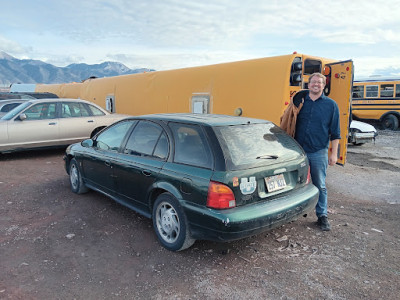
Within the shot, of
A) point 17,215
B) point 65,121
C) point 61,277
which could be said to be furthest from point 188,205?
point 65,121

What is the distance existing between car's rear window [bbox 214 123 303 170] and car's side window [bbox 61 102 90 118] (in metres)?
6.52

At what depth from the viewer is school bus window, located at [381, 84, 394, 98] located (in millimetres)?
15164

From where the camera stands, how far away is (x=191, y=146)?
3312 millimetres

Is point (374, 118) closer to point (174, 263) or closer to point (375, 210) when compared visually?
point (375, 210)

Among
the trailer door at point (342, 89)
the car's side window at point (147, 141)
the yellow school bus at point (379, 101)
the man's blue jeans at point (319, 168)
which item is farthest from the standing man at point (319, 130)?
the yellow school bus at point (379, 101)

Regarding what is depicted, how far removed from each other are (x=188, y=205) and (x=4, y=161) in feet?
22.3

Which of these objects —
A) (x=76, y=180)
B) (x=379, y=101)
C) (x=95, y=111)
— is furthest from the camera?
(x=379, y=101)

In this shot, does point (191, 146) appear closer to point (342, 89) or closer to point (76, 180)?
point (76, 180)

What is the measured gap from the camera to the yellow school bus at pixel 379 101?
1516 centimetres

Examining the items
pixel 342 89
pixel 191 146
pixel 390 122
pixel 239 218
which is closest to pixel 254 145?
pixel 191 146

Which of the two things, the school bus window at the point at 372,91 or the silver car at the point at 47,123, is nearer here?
the silver car at the point at 47,123

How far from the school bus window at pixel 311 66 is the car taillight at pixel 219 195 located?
4570 millimetres

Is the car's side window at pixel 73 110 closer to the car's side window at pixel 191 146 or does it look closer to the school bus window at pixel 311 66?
the school bus window at pixel 311 66

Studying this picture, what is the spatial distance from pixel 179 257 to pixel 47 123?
645 centimetres
